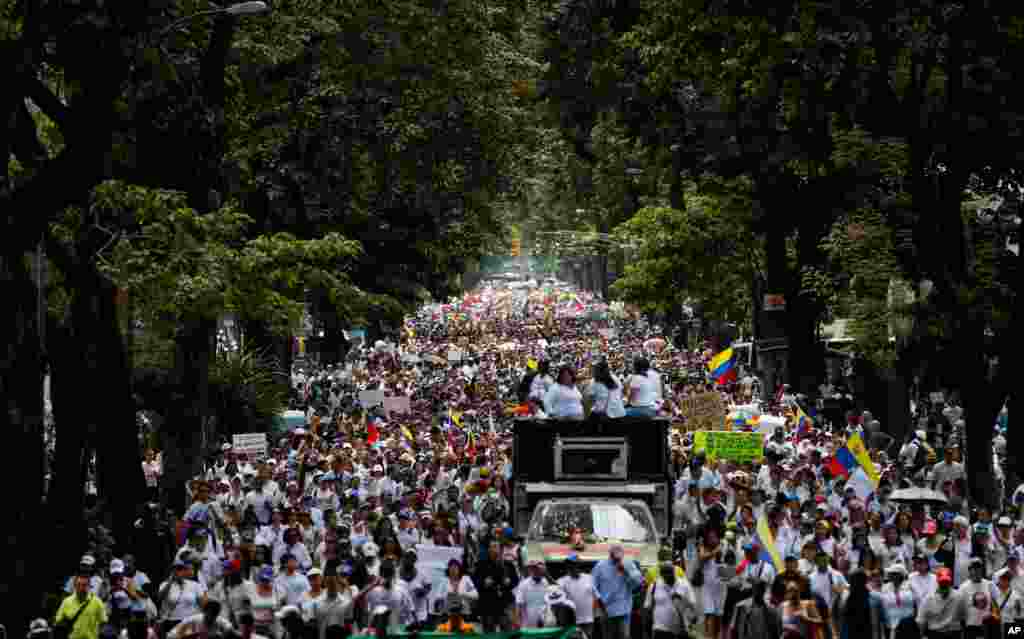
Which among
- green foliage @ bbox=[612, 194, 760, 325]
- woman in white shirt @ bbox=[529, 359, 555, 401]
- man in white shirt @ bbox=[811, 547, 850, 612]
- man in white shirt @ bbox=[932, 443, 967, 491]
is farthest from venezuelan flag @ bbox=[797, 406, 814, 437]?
green foliage @ bbox=[612, 194, 760, 325]

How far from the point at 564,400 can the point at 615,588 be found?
466 cm

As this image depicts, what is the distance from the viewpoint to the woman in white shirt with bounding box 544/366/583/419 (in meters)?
21.3

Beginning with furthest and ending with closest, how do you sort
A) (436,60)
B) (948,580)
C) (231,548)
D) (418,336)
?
(418,336)
(436,60)
(231,548)
(948,580)

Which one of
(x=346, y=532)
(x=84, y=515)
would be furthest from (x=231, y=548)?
(x=84, y=515)

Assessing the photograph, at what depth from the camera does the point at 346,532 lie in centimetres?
1981

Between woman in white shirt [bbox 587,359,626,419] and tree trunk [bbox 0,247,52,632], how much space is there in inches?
259

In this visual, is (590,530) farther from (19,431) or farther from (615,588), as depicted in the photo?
(19,431)

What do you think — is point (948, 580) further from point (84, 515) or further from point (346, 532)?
point (84, 515)

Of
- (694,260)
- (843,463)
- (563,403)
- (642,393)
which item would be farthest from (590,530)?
(694,260)

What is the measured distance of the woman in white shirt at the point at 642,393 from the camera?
861 inches

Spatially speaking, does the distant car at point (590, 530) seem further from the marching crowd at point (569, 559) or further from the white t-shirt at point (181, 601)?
the white t-shirt at point (181, 601)

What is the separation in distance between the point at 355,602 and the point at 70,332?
291 inches

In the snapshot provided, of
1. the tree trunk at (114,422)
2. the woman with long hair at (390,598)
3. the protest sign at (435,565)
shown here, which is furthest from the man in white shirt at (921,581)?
the tree trunk at (114,422)

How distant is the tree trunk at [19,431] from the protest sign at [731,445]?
13.2 meters
